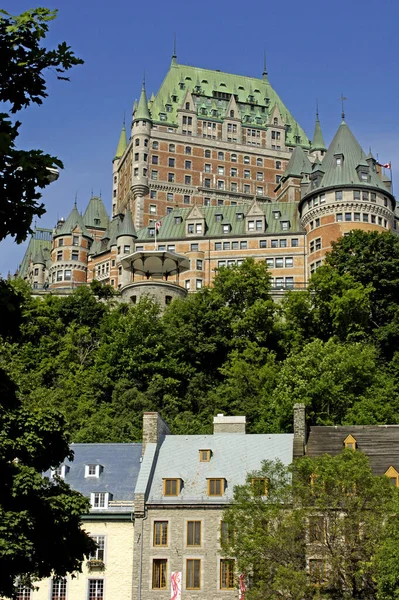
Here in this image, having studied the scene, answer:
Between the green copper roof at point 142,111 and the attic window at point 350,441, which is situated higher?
the green copper roof at point 142,111

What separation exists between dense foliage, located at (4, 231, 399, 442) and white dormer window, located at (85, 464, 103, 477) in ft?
39.9

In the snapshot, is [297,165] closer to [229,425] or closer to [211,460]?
[229,425]

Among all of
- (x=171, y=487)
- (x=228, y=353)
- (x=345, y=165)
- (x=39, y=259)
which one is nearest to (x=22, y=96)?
(x=171, y=487)

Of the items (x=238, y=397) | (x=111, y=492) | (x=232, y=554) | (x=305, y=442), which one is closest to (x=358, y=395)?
(x=238, y=397)

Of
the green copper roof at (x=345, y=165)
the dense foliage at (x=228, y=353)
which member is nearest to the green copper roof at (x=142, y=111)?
the green copper roof at (x=345, y=165)

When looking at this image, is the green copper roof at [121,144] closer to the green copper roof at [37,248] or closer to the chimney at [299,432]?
the green copper roof at [37,248]

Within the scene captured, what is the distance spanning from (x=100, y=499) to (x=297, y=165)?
318 feet

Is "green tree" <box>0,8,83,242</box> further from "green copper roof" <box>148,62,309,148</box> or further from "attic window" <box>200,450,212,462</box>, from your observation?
"green copper roof" <box>148,62,309,148</box>

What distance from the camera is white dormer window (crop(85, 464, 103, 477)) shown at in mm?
55188

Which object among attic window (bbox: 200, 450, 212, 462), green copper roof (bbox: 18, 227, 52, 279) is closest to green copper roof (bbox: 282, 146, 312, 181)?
green copper roof (bbox: 18, 227, 52, 279)

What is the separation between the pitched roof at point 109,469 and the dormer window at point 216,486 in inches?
158

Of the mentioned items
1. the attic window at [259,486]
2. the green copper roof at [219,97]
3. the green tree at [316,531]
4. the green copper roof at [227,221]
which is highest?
the green copper roof at [219,97]

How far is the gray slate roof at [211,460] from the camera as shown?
52562 millimetres

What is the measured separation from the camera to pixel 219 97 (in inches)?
6393
